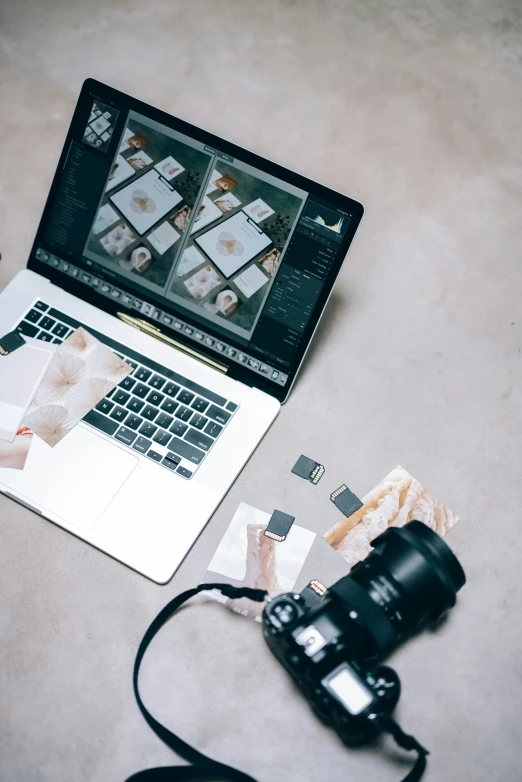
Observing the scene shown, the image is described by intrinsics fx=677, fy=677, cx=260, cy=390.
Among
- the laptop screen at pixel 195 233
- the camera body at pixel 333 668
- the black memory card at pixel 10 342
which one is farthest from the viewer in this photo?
the black memory card at pixel 10 342

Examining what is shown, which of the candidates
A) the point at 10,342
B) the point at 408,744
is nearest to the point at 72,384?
the point at 10,342

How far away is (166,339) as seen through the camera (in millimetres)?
1103

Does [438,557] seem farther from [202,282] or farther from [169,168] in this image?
[169,168]

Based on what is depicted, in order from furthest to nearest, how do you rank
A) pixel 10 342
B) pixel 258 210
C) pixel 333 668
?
pixel 10 342, pixel 258 210, pixel 333 668

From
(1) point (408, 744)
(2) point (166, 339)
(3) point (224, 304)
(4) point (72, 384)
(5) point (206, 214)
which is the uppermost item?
(5) point (206, 214)

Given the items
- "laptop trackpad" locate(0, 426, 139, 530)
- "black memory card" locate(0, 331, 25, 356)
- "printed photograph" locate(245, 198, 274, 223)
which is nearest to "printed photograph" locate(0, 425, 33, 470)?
"laptop trackpad" locate(0, 426, 139, 530)

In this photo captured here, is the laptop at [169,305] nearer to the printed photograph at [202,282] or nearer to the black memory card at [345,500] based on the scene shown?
the printed photograph at [202,282]

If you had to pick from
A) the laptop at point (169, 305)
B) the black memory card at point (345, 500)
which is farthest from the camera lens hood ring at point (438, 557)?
the laptop at point (169, 305)

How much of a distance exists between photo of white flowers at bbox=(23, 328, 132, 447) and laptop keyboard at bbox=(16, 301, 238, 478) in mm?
15

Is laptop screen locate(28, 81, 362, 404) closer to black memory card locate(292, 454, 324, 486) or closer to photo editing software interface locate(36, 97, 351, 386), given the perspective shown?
photo editing software interface locate(36, 97, 351, 386)

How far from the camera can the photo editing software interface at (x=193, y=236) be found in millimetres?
976

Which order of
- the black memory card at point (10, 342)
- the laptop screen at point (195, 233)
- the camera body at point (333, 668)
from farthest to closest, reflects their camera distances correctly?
the black memory card at point (10, 342)
the laptop screen at point (195, 233)
the camera body at point (333, 668)

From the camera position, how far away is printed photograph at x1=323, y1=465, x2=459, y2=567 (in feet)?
3.36

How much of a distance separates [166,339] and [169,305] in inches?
2.4
